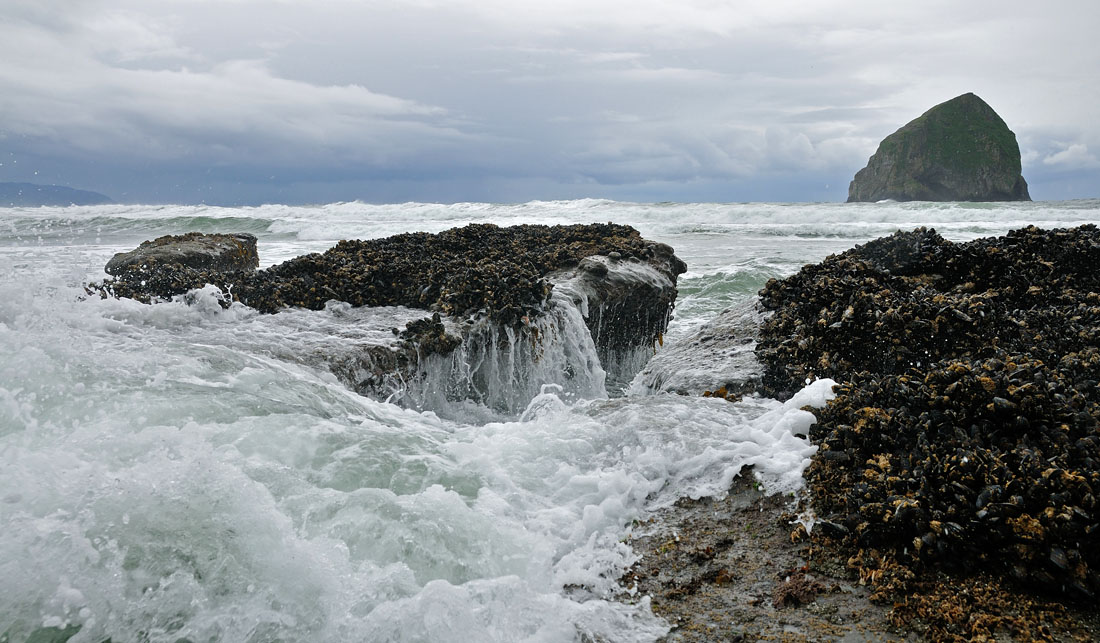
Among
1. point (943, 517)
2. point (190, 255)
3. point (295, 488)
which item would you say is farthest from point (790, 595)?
point (190, 255)

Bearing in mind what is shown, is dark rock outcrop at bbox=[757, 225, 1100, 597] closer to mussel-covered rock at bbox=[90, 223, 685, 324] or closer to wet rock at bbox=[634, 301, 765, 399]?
wet rock at bbox=[634, 301, 765, 399]

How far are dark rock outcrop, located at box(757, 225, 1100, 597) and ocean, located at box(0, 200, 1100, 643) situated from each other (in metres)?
0.45

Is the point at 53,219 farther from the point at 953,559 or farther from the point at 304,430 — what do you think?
the point at 953,559

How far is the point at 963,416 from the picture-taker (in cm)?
350

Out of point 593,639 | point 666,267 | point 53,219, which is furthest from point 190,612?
point 53,219

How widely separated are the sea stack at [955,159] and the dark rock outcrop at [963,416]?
7176cm

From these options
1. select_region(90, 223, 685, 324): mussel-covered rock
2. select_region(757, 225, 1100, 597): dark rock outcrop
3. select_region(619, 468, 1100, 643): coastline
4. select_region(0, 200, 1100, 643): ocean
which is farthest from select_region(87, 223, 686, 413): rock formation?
select_region(619, 468, 1100, 643): coastline

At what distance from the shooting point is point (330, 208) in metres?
54.8

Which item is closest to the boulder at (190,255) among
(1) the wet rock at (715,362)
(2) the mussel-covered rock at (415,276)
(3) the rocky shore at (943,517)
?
(2) the mussel-covered rock at (415,276)

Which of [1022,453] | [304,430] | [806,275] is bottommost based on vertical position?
[304,430]

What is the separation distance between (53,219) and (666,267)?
50.0 meters

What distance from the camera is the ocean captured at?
2.71 m

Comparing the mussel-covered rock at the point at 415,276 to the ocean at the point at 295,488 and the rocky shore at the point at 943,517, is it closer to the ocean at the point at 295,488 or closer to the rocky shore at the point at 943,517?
the ocean at the point at 295,488

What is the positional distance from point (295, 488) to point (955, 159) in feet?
260
